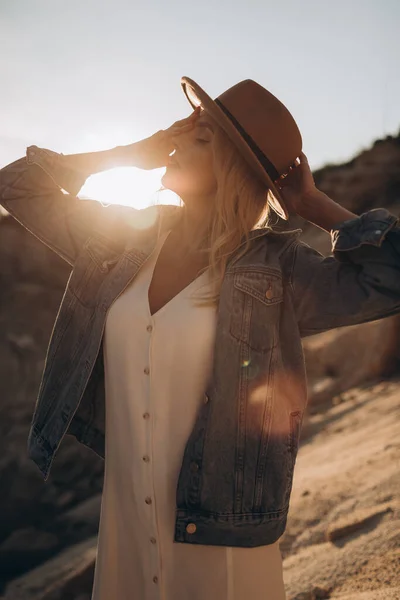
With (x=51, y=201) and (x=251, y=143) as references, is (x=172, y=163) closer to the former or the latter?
(x=251, y=143)

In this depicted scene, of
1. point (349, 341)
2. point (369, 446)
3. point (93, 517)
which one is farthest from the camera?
point (349, 341)

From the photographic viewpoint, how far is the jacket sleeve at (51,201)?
272 centimetres

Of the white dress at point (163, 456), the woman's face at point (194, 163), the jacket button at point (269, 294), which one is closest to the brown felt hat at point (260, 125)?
the woman's face at point (194, 163)

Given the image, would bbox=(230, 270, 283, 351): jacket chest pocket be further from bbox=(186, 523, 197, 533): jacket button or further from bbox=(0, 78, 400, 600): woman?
bbox=(186, 523, 197, 533): jacket button

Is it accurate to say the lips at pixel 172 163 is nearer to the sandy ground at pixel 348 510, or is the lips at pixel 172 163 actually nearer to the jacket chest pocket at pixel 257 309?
the jacket chest pocket at pixel 257 309

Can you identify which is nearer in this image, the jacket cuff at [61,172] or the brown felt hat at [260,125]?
the brown felt hat at [260,125]

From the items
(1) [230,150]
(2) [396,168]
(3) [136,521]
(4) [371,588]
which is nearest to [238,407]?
(3) [136,521]

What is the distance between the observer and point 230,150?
239cm

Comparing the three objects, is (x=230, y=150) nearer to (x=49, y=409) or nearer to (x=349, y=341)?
(x=49, y=409)

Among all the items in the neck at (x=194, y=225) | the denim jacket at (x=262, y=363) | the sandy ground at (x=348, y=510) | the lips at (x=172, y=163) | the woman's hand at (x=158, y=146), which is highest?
the woman's hand at (x=158, y=146)

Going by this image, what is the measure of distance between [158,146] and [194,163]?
22cm

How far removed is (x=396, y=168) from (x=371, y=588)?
12.0 m

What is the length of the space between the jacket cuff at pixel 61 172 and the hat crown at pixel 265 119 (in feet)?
2.63

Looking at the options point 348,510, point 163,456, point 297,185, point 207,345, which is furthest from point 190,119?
point 348,510
